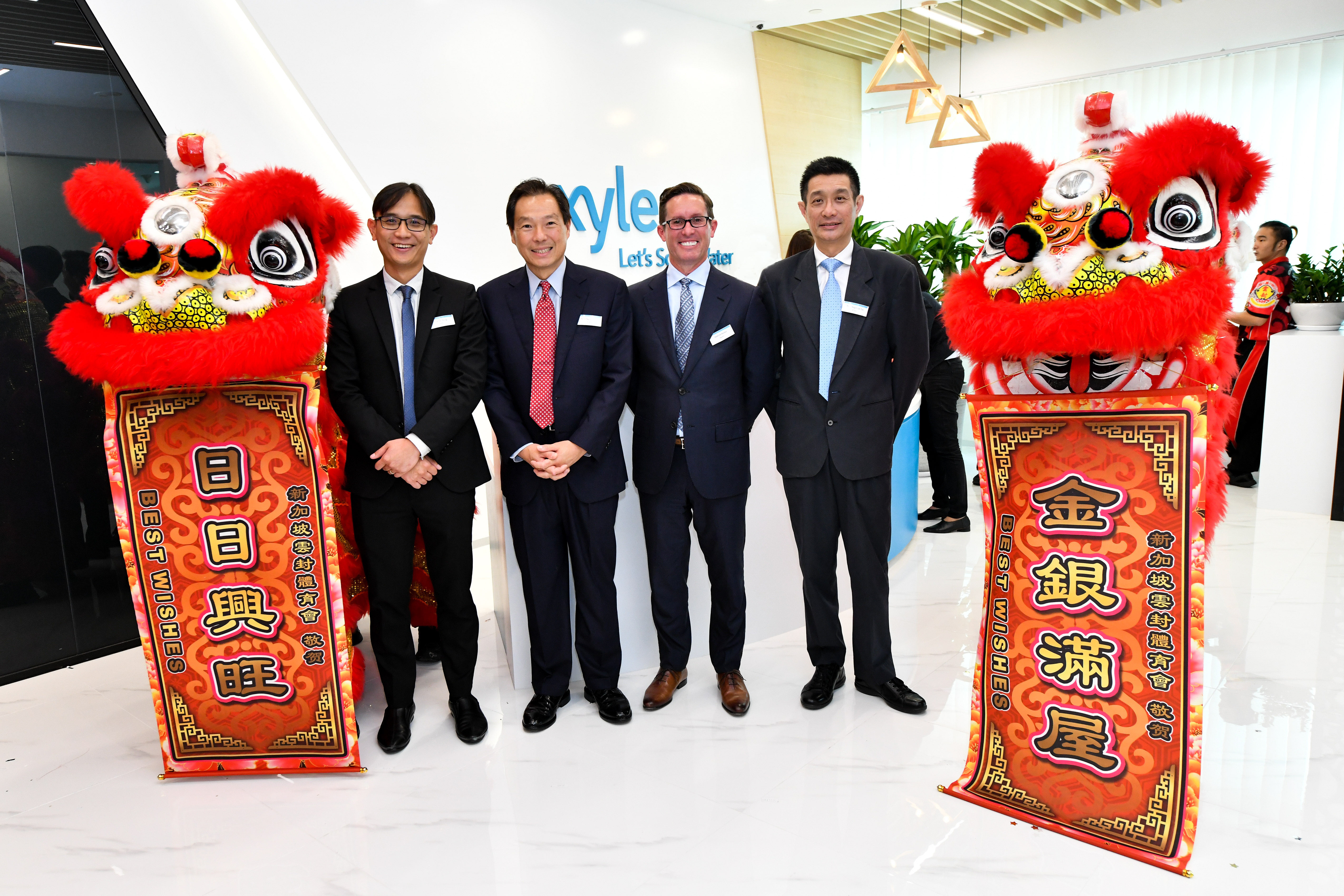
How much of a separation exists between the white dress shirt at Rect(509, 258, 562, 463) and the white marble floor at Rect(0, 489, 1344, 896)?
968 millimetres

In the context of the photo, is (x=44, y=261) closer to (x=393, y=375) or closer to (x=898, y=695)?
(x=393, y=375)

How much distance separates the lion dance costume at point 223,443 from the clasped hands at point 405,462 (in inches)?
6.7

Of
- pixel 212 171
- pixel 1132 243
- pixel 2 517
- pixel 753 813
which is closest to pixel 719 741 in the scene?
pixel 753 813

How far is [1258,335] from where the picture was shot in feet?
18.3

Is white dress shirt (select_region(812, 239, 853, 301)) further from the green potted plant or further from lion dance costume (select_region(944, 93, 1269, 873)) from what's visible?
the green potted plant

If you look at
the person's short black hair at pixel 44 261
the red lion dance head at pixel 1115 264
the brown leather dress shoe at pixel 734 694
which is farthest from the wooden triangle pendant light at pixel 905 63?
the person's short black hair at pixel 44 261

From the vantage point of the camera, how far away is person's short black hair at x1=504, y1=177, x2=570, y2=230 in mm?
2709

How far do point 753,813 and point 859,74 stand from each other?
342 inches

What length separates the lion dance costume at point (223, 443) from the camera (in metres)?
2.30

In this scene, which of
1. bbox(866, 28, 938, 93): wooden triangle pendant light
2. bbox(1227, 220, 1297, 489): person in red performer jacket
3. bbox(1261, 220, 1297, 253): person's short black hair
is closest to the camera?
bbox(866, 28, 938, 93): wooden triangle pendant light

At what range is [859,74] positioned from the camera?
364 inches

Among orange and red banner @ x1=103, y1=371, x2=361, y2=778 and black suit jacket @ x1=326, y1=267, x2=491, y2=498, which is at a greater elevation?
black suit jacket @ x1=326, y1=267, x2=491, y2=498

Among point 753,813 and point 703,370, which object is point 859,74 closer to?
point 703,370

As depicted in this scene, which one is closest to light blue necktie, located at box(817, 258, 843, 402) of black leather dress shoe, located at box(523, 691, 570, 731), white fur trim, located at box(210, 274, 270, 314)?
black leather dress shoe, located at box(523, 691, 570, 731)
